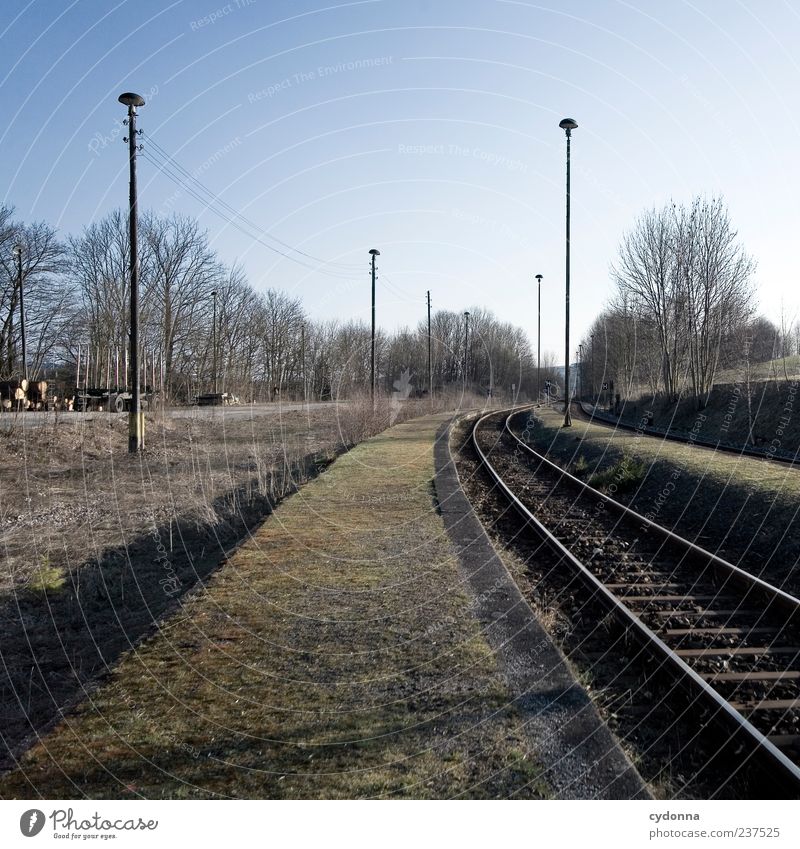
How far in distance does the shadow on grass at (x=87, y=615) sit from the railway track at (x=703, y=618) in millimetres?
4302

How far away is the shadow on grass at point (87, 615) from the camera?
4766 mm

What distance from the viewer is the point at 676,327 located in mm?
30391

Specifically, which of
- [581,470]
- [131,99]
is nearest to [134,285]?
[131,99]

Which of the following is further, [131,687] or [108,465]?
[108,465]

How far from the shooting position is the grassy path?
3.32 m

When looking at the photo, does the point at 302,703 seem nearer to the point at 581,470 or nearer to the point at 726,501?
the point at 726,501

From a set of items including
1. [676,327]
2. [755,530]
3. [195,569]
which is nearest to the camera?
[195,569]

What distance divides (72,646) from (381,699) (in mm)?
3615

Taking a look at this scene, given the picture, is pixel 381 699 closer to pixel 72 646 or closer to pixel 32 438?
pixel 72 646

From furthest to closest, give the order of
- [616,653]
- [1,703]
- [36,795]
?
[616,653] < [1,703] < [36,795]

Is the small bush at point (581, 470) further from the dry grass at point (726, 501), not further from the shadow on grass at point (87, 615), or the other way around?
the shadow on grass at point (87, 615)

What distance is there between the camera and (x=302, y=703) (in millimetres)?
4137

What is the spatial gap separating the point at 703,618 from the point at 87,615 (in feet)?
21.2

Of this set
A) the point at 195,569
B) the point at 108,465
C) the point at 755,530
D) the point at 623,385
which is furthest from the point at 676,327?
the point at 195,569
